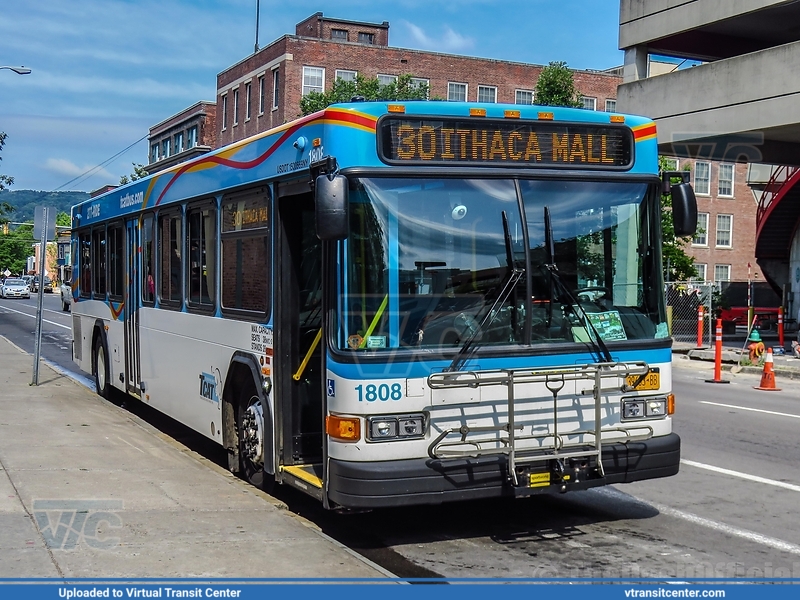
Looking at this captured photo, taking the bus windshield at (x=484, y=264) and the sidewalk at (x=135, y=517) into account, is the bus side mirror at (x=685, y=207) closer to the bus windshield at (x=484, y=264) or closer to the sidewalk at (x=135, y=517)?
the bus windshield at (x=484, y=264)

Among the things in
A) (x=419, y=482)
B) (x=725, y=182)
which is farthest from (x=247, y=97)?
(x=419, y=482)

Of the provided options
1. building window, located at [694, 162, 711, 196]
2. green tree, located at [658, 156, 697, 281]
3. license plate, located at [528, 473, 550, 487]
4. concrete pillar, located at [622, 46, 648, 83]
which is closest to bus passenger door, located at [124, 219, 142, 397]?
license plate, located at [528, 473, 550, 487]

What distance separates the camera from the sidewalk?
591cm

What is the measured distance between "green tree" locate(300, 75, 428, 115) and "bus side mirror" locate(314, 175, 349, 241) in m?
34.6

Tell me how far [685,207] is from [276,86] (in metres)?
46.5

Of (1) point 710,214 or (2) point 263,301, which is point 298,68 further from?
(2) point 263,301

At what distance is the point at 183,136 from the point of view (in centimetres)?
6812

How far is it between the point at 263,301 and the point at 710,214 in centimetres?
5228

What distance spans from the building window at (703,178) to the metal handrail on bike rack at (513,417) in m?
50.8

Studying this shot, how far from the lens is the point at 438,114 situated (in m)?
6.68

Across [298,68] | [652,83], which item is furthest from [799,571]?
[298,68]

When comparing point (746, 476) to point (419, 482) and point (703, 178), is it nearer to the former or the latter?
point (419, 482)

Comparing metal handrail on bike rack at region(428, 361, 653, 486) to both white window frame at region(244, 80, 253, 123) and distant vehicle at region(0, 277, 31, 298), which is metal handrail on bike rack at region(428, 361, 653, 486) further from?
distant vehicle at region(0, 277, 31, 298)

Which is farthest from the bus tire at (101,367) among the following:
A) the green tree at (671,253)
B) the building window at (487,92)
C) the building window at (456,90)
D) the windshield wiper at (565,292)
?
the building window at (487,92)
